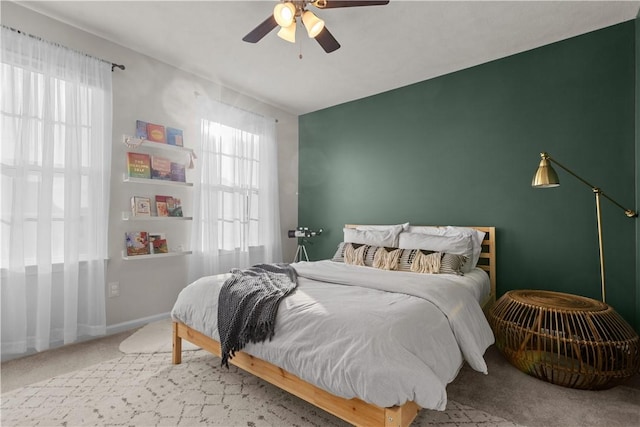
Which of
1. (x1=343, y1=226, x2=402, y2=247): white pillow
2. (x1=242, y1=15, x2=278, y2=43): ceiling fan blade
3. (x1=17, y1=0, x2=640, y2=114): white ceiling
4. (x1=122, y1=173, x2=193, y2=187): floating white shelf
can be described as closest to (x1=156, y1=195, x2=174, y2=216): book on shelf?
(x1=122, y1=173, x2=193, y2=187): floating white shelf

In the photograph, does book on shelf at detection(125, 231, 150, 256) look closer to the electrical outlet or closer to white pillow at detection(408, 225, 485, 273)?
the electrical outlet

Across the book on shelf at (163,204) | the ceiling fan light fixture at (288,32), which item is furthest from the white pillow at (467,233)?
the book on shelf at (163,204)

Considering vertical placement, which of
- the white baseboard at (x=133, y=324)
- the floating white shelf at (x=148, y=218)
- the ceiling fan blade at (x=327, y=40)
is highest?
the ceiling fan blade at (x=327, y=40)

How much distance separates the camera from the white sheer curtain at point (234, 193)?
12.1ft

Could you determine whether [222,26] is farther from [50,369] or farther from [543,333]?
[543,333]

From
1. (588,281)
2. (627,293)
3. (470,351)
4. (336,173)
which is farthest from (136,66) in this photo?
(627,293)

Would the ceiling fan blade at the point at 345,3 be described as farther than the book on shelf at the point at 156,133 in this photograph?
No

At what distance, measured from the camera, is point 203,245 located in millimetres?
3707

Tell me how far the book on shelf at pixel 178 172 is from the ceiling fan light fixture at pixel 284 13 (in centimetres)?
198

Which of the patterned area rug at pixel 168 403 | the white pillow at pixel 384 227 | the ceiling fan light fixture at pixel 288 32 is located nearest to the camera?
the patterned area rug at pixel 168 403

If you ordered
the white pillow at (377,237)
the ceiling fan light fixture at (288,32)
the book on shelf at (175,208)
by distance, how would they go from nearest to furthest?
the ceiling fan light fixture at (288,32) → the book on shelf at (175,208) → the white pillow at (377,237)

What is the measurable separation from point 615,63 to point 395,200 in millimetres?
2314

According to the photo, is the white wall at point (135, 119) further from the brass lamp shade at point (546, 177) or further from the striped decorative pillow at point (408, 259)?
the brass lamp shade at point (546, 177)

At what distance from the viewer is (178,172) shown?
346cm
